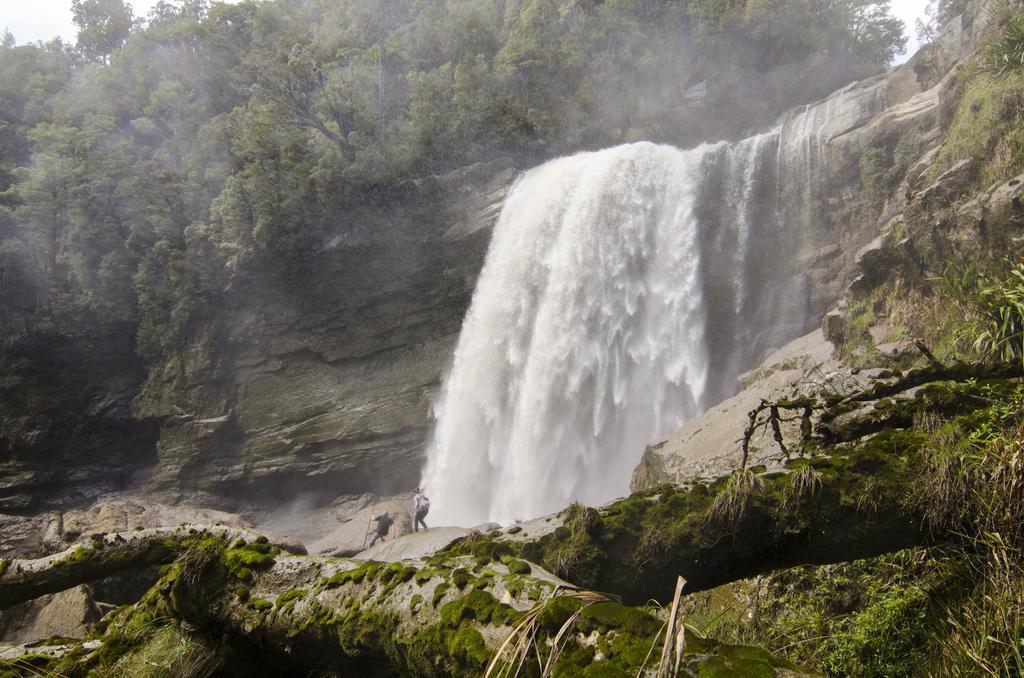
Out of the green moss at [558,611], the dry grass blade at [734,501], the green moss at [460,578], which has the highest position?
the green moss at [558,611]

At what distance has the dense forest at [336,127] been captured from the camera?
86.7 feet

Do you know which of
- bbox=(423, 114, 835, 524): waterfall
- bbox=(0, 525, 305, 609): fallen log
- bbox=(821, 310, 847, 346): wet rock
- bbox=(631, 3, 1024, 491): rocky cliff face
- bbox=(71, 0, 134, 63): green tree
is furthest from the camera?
bbox=(71, 0, 134, 63): green tree

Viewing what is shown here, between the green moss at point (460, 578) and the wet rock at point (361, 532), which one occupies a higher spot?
the green moss at point (460, 578)

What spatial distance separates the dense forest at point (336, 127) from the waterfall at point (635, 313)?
9929 mm

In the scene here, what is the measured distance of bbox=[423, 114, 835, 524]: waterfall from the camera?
1877 cm

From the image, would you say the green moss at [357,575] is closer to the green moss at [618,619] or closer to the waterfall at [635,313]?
the green moss at [618,619]

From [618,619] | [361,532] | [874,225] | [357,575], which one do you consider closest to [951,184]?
[874,225]

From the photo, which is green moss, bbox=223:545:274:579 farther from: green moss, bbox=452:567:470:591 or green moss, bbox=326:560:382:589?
green moss, bbox=452:567:470:591

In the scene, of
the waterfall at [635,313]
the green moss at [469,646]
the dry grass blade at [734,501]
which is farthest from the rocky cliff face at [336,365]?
the green moss at [469,646]

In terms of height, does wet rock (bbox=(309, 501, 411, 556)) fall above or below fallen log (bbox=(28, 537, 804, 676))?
below

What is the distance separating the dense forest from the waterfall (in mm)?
9929

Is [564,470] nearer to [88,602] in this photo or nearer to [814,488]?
[88,602]

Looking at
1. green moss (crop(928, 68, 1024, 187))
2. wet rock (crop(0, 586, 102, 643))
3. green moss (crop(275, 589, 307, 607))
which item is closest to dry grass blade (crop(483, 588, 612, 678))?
green moss (crop(275, 589, 307, 607))

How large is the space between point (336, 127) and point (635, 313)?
18043 millimetres
